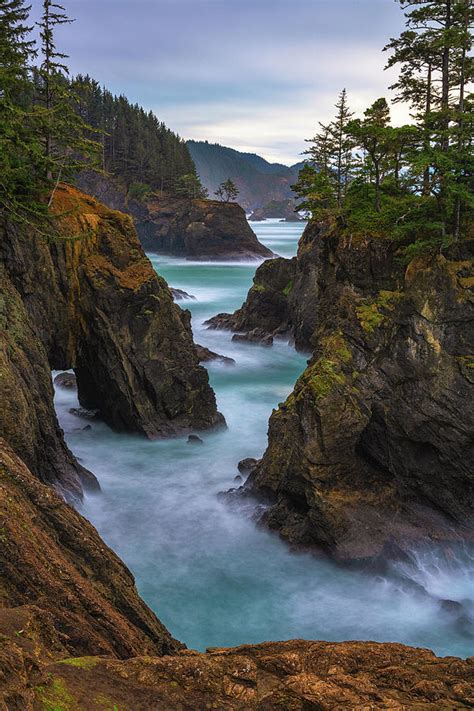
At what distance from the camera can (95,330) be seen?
992 inches

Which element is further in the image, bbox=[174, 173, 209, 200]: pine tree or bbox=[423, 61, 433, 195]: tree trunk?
bbox=[174, 173, 209, 200]: pine tree

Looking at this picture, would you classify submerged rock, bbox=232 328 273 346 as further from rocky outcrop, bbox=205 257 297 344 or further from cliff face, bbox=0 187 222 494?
cliff face, bbox=0 187 222 494

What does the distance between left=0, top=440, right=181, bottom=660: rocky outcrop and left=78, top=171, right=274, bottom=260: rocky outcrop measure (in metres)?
89.9

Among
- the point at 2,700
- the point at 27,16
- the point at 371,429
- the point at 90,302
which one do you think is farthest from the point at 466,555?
the point at 27,16

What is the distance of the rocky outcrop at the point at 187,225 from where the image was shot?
321 feet

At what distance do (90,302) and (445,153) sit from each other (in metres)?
15.7

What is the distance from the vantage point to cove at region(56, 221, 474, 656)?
1561 cm

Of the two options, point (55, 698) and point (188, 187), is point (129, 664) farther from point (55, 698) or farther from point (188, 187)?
point (188, 187)

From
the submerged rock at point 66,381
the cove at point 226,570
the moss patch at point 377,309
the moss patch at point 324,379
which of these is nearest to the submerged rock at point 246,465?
the cove at point 226,570

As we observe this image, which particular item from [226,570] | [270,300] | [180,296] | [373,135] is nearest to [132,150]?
[180,296]

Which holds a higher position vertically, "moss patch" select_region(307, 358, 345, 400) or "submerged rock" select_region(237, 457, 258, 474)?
"moss patch" select_region(307, 358, 345, 400)

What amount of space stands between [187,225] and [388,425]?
86310 mm

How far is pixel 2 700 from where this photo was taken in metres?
4.93

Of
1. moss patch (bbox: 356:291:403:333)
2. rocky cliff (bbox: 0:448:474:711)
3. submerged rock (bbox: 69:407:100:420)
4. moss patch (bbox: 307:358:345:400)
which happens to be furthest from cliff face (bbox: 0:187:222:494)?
moss patch (bbox: 356:291:403:333)
